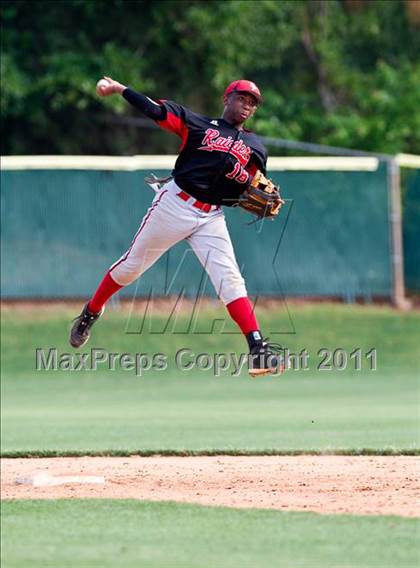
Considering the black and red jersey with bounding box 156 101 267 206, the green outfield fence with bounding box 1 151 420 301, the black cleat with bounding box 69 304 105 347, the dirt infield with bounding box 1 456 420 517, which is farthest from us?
the green outfield fence with bounding box 1 151 420 301

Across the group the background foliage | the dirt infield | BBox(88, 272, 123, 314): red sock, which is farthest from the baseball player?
the background foliage

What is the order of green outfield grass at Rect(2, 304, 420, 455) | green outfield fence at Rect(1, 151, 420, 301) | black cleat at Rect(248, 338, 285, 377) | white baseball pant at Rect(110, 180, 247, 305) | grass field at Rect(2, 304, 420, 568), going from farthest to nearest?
green outfield fence at Rect(1, 151, 420, 301) < green outfield grass at Rect(2, 304, 420, 455) < white baseball pant at Rect(110, 180, 247, 305) < black cleat at Rect(248, 338, 285, 377) < grass field at Rect(2, 304, 420, 568)

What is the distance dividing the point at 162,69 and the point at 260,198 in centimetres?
1487

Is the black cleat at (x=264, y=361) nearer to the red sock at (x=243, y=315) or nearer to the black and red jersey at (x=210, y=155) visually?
the red sock at (x=243, y=315)

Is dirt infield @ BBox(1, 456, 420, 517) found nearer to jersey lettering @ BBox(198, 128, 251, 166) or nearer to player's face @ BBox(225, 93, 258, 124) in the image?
jersey lettering @ BBox(198, 128, 251, 166)

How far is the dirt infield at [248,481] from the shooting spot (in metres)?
6.53

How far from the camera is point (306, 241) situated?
18688mm

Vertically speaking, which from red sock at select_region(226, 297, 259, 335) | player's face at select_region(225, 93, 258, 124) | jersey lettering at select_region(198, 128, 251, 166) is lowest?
red sock at select_region(226, 297, 259, 335)

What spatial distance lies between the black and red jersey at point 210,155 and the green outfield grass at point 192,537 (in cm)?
236

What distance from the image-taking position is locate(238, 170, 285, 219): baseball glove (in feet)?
26.2

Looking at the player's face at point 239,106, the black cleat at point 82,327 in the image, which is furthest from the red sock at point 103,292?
the player's face at point 239,106

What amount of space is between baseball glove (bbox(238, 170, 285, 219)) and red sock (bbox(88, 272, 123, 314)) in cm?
108

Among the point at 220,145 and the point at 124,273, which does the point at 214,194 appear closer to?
the point at 220,145

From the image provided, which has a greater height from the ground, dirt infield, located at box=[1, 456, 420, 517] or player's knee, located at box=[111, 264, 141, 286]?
player's knee, located at box=[111, 264, 141, 286]
